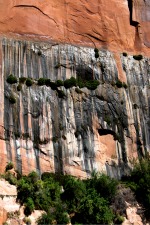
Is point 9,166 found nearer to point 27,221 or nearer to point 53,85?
point 27,221

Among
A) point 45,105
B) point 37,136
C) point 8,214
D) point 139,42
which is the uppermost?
point 139,42

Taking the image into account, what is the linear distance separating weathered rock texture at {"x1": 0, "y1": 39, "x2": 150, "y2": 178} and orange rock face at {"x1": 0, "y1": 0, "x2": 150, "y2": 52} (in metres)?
1.38

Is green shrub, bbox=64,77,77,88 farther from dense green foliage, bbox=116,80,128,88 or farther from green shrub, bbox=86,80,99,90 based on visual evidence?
dense green foliage, bbox=116,80,128,88

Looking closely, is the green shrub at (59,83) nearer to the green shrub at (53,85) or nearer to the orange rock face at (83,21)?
the green shrub at (53,85)

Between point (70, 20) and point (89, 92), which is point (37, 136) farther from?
point (70, 20)

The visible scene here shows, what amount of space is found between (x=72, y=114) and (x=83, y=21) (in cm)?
995

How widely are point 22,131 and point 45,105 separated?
10.1 ft

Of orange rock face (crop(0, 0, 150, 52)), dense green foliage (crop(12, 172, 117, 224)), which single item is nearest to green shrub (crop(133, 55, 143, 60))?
orange rock face (crop(0, 0, 150, 52))

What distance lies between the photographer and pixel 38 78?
36.0m

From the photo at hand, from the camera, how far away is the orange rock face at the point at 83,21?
1508 inches

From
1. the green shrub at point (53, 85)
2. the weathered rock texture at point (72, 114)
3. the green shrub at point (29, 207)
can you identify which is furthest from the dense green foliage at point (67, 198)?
the green shrub at point (53, 85)

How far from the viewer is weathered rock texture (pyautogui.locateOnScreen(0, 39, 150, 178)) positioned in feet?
109

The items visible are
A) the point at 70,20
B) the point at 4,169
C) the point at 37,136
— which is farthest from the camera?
the point at 70,20

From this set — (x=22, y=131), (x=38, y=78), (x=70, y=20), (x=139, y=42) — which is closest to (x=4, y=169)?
(x=22, y=131)
